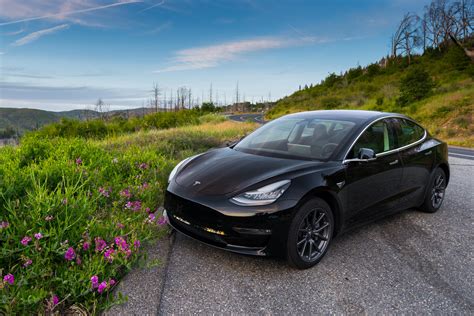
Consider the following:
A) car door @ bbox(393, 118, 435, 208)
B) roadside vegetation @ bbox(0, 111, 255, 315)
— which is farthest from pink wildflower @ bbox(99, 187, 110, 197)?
car door @ bbox(393, 118, 435, 208)

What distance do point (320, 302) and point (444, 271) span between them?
4.53 ft

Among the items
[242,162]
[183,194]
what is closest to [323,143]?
[242,162]

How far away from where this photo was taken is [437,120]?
77.5 ft

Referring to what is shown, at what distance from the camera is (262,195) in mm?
2945

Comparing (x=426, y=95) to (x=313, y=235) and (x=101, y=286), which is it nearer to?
(x=313, y=235)

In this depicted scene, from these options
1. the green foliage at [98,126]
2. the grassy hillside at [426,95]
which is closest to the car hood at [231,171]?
the green foliage at [98,126]

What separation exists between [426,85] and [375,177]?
29.7 meters

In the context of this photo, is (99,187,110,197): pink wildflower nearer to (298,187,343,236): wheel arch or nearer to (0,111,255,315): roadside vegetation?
(0,111,255,315): roadside vegetation

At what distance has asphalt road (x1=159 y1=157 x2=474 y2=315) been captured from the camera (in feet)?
8.46

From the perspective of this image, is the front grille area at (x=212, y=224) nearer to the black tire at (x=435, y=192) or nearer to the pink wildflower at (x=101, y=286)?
the pink wildflower at (x=101, y=286)

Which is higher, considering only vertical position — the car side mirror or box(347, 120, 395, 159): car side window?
box(347, 120, 395, 159): car side window

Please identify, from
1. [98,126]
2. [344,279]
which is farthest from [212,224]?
[98,126]

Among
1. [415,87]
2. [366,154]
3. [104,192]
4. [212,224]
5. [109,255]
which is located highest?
[415,87]

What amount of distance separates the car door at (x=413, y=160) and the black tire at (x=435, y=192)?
0.13m
